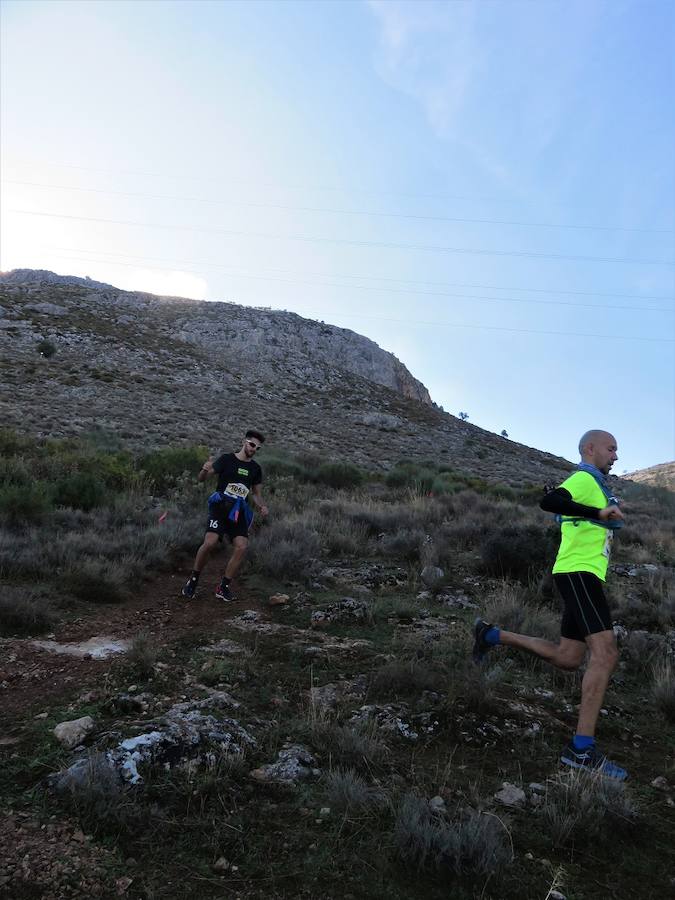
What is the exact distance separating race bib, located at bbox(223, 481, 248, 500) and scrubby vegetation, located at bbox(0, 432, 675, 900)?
1.01m

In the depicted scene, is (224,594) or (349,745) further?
(224,594)

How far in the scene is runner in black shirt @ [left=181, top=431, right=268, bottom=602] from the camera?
237 inches

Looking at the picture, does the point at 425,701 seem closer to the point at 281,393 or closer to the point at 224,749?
the point at 224,749

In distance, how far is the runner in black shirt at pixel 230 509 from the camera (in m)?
6.02

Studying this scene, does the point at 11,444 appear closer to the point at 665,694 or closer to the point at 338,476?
the point at 338,476

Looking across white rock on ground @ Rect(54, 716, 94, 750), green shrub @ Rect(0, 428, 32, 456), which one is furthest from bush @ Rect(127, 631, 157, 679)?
green shrub @ Rect(0, 428, 32, 456)

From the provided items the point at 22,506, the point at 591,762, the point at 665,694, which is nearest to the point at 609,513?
the point at 591,762

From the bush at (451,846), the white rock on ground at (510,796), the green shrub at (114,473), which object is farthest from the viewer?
the green shrub at (114,473)

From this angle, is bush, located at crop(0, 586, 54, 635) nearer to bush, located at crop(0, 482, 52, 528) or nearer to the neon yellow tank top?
bush, located at crop(0, 482, 52, 528)

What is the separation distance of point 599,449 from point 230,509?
399cm

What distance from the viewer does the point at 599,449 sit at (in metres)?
3.74

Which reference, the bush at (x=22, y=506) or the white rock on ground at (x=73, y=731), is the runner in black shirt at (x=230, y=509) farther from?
the white rock on ground at (x=73, y=731)

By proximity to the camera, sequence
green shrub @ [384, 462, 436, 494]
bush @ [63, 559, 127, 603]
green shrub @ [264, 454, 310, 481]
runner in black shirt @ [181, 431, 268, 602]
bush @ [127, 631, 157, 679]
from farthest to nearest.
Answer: green shrub @ [384, 462, 436, 494]
green shrub @ [264, 454, 310, 481]
runner in black shirt @ [181, 431, 268, 602]
bush @ [63, 559, 127, 603]
bush @ [127, 631, 157, 679]

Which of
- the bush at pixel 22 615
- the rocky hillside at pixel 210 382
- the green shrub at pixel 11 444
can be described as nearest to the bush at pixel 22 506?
the bush at pixel 22 615
